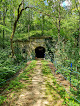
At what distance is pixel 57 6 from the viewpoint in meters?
7.74

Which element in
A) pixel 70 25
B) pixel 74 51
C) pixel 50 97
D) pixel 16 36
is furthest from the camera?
pixel 16 36

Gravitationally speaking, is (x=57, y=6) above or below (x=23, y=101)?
above

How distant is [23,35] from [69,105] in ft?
51.2

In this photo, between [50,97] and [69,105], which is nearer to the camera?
[69,105]

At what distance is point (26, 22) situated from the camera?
725 inches

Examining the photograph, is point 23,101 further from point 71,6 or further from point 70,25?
point 70,25

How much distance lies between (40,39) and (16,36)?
4.90 m

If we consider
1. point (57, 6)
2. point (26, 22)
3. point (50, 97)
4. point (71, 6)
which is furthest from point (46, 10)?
point (26, 22)

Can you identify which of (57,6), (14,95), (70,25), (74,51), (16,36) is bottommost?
(14,95)

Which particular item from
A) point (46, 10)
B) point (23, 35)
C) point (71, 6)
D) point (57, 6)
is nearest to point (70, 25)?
point (71, 6)

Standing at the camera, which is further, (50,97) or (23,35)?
(23,35)

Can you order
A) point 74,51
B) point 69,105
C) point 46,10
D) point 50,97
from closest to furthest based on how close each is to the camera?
point 69,105 < point 50,97 < point 74,51 < point 46,10

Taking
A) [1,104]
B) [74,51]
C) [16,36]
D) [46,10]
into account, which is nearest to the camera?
[1,104]

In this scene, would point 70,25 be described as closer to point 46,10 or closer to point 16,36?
point 46,10
